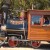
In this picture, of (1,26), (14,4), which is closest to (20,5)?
(14,4)

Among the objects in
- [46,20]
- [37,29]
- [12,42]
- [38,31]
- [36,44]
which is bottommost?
[36,44]

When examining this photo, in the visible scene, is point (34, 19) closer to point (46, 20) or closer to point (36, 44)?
point (46, 20)

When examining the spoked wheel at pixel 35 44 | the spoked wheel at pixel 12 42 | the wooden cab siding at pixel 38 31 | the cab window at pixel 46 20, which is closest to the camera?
the wooden cab siding at pixel 38 31

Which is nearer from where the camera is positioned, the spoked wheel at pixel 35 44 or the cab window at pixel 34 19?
the cab window at pixel 34 19

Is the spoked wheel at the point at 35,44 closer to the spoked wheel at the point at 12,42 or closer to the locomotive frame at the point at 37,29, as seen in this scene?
the locomotive frame at the point at 37,29

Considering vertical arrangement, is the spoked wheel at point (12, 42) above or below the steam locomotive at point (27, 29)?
below

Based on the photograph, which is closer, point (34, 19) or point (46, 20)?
point (34, 19)

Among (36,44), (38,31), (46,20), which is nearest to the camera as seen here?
(38,31)

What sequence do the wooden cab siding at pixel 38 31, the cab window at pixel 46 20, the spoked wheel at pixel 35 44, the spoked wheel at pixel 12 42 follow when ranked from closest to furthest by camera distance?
the wooden cab siding at pixel 38 31
the cab window at pixel 46 20
the spoked wheel at pixel 35 44
the spoked wheel at pixel 12 42

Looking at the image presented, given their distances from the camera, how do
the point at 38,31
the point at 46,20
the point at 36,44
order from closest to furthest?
the point at 38,31 → the point at 46,20 → the point at 36,44

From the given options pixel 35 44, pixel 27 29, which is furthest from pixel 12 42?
pixel 35 44

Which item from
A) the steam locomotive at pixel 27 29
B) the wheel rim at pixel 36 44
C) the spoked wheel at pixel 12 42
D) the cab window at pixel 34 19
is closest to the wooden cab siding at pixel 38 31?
the steam locomotive at pixel 27 29

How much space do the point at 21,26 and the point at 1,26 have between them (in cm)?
127

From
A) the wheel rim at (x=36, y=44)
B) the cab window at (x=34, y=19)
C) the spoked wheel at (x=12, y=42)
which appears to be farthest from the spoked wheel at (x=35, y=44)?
the cab window at (x=34, y=19)
